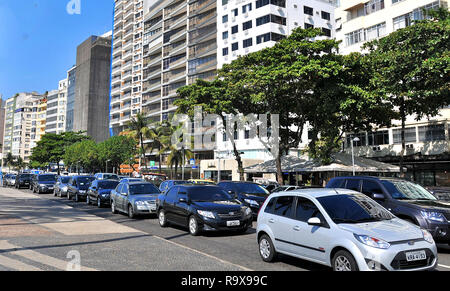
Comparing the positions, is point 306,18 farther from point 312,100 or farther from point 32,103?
point 32,103

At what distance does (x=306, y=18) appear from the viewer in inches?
2194

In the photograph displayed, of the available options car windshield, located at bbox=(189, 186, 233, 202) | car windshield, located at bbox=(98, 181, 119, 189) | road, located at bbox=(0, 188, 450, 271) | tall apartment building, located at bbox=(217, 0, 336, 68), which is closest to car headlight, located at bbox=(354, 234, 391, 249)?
road, located at bbox=(0, 188, 450, 271)

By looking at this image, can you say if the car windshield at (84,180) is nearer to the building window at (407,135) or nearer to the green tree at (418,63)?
the green tree at (418,63)

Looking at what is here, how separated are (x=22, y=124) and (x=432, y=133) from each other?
517 ft

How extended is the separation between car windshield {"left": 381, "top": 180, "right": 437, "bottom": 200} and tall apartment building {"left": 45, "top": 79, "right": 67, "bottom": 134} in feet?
423

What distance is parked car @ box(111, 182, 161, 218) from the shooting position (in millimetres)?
14930

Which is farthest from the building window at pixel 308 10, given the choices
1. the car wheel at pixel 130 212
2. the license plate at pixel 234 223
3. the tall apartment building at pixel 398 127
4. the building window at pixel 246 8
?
the license plate at pixel 234 223

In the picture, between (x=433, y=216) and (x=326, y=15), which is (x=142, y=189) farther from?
(x=326, y=15)

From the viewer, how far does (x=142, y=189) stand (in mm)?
16078

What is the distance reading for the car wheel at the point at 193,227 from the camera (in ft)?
34.9

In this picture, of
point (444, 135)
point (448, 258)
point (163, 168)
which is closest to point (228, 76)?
point (444, 135)

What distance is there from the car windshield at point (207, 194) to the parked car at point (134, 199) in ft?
13.1

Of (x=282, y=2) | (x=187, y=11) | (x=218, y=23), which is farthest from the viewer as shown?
(x=187, y=11)

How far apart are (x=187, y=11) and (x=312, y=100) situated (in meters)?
49.0
